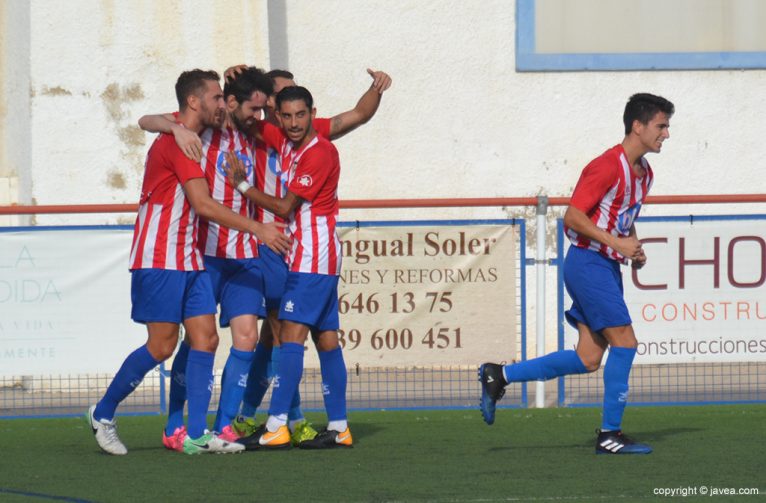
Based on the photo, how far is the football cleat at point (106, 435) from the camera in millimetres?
7934

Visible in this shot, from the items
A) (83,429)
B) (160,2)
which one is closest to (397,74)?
(160,2)

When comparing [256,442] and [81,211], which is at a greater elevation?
[81,211]

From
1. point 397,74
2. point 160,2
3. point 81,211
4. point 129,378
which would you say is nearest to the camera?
point 129,378

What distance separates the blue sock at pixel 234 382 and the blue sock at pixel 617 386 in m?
2.06

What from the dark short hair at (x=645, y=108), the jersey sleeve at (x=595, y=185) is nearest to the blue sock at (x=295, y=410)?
the jersey sleeve at (x=595, y=185)

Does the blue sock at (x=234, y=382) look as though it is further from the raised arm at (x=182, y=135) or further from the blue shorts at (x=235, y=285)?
the raised arm at (x=182, y=135)

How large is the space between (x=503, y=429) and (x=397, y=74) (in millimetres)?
5510

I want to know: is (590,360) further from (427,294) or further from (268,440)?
(427,294)

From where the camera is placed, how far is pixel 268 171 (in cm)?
829

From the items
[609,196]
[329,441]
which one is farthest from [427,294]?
[609,196]

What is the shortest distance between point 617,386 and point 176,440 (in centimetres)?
255

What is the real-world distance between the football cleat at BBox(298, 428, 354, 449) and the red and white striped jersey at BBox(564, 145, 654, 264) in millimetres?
1756

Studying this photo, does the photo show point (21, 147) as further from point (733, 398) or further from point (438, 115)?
point (733, 398)

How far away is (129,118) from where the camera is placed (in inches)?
476
